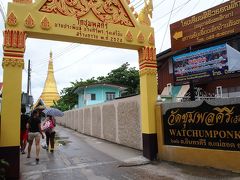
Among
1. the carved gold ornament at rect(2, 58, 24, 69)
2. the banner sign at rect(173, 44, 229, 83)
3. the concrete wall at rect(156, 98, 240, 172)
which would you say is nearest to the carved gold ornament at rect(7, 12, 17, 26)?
the carved gold ornament at rect(2, 58, 24, 69)

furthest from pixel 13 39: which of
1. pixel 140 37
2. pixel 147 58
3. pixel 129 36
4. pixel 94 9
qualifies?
pixel 147 58

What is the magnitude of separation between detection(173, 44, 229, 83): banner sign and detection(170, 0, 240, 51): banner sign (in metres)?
1.26

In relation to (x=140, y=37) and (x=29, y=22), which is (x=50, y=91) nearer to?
(x=140, y=37)

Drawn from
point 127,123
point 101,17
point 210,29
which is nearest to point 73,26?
point 101,17

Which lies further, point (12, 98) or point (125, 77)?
point (125, 77)

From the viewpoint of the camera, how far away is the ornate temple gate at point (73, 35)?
7105 millimetres

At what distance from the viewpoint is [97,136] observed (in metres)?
16.7

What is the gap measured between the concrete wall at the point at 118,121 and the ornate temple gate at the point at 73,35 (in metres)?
1.49

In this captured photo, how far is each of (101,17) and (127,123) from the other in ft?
16.1

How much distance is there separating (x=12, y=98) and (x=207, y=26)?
8670mm

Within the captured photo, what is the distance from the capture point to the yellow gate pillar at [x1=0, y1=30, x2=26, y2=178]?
273 inches

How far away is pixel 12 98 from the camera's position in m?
7.16

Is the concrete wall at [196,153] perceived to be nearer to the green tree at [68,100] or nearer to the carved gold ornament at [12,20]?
the carved gold ornament at [12,20]

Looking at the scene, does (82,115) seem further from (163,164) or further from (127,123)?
(163,164)
